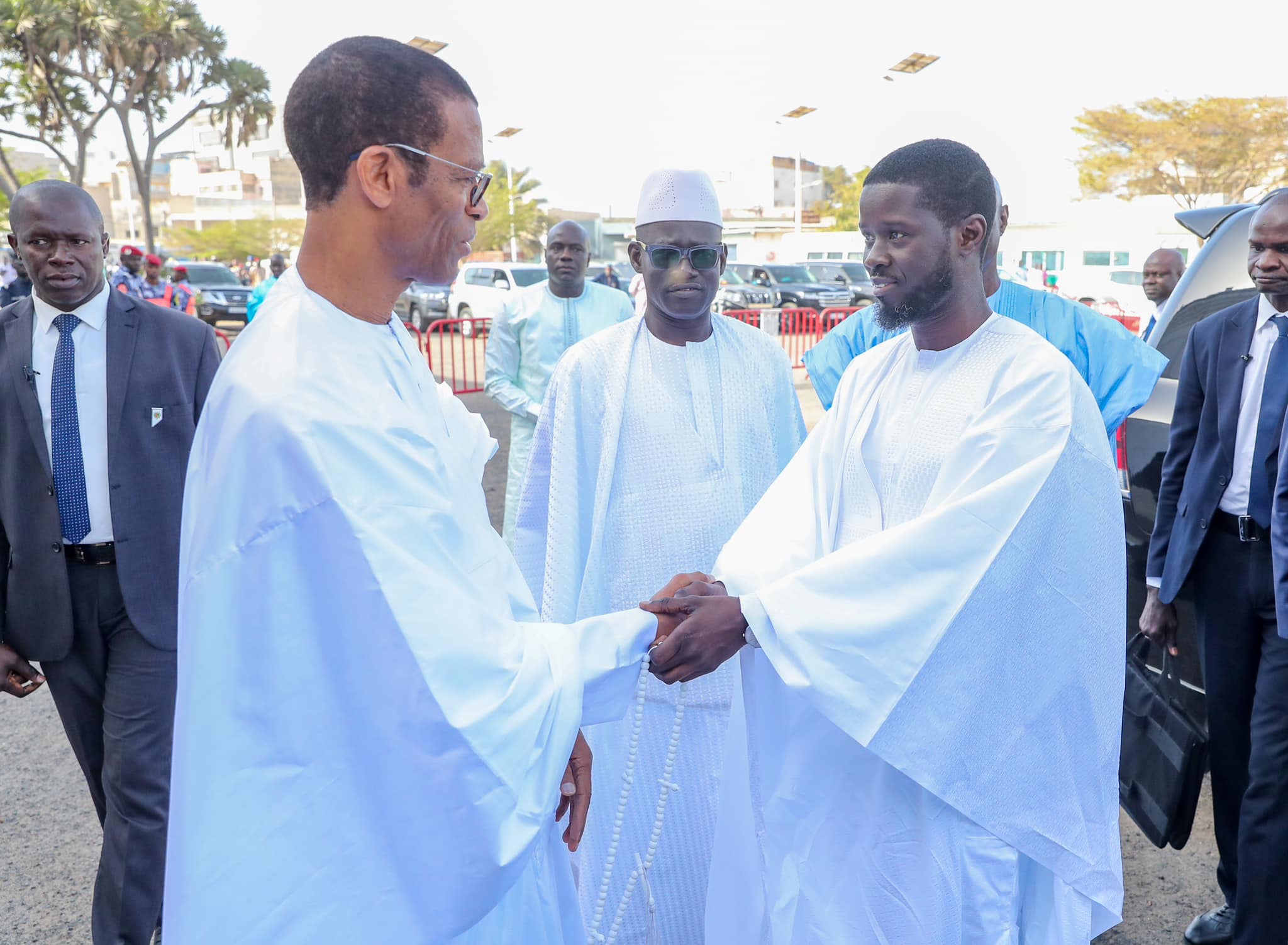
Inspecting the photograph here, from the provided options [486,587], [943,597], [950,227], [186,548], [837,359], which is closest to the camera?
[186,548]

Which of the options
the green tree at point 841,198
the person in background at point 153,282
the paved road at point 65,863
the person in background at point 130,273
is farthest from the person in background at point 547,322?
the green tree at point 841,198

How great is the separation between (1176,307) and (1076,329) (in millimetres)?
465

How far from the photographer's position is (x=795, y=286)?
93.3ft

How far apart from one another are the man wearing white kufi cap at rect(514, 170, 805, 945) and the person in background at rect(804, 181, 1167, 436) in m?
0.59

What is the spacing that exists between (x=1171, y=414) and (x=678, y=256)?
1850 millimetres

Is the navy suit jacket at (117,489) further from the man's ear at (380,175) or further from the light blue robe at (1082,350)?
the light blue robe at (1082,350)

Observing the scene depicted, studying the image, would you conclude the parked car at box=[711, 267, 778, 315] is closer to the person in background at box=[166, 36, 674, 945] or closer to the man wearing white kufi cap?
the man wearing white kufi cap

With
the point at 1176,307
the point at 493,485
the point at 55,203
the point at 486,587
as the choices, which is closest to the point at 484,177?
the point at 486,587

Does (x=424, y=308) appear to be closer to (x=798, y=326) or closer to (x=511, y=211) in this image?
(x=798, y=326)

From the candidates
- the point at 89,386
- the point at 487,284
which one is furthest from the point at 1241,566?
the point at 487,284

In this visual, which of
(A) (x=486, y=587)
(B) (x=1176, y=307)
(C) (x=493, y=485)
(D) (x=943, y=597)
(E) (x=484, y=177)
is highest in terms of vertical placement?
(E) (x=484, y=177)

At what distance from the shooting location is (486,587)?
5.75 ft

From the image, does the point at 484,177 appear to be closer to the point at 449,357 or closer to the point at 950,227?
the point at 950,227

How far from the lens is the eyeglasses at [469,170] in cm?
174
